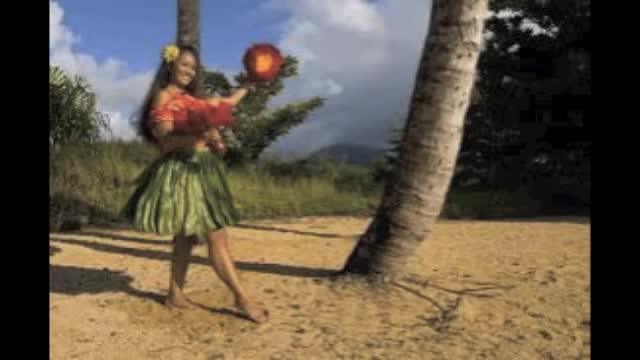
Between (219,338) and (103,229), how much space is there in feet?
18.3

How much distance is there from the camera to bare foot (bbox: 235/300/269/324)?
596cm

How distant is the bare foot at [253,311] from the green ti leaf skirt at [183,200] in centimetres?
49

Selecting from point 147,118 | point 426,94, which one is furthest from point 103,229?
point 426,94

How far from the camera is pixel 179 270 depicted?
6293mm

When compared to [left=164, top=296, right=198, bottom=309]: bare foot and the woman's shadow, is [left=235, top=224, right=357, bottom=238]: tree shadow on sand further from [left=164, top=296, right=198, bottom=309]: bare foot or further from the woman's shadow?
[left=164, top=296, right=198, bottom=309]: bare foot

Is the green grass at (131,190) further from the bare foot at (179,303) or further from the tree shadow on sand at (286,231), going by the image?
the bare foot at (179,303)

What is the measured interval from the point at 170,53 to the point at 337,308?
192 cm

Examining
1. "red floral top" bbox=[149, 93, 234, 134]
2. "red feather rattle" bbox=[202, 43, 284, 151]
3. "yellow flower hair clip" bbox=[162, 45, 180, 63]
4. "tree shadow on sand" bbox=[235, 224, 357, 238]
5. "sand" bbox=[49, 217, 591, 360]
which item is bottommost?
"sand" bbox=[49, 217, 591, 360]

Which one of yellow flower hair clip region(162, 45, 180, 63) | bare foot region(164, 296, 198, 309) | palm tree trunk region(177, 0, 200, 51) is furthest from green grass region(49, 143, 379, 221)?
yellow flower hair clip region(162, 45, 180, 63)

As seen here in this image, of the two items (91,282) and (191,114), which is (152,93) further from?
(91,282)

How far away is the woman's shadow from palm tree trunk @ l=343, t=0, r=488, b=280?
1751 mm

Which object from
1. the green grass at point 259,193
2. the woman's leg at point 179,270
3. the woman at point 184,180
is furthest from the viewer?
the green grass at point 259,193

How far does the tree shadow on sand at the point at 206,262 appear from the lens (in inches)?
275

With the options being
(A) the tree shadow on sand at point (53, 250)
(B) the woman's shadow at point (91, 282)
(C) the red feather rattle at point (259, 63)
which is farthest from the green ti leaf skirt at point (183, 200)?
(A) the tree shadow on sand at point (53, 250)
